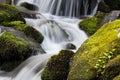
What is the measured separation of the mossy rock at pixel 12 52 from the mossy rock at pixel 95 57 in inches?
127

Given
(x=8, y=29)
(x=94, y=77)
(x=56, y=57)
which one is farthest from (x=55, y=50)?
(x=94, y=77)

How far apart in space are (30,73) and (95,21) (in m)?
6.48

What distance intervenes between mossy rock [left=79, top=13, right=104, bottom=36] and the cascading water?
0.73 feet

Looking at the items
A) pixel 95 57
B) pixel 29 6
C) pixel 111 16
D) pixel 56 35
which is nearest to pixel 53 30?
pixel 56 35

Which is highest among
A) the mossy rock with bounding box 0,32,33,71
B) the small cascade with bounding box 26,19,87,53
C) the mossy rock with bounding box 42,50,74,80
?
the mossy rock with bounding box 42,50,74,80

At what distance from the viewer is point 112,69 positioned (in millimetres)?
5473

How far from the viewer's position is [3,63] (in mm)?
9828

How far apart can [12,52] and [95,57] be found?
4.03 m

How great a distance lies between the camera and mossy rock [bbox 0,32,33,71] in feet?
31.8

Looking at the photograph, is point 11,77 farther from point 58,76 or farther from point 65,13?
point 65,13

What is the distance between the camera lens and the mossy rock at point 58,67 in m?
7.37

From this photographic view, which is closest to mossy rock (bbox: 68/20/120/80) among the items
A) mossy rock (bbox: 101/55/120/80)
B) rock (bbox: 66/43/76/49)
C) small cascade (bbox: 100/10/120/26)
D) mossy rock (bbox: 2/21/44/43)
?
mossy rock (bbox: 101/55/120/80)

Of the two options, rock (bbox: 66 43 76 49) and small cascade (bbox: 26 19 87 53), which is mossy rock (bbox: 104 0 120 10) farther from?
rock (bbox: 66 43 76 49)

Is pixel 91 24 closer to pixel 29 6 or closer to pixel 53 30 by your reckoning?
pixel 53 30
